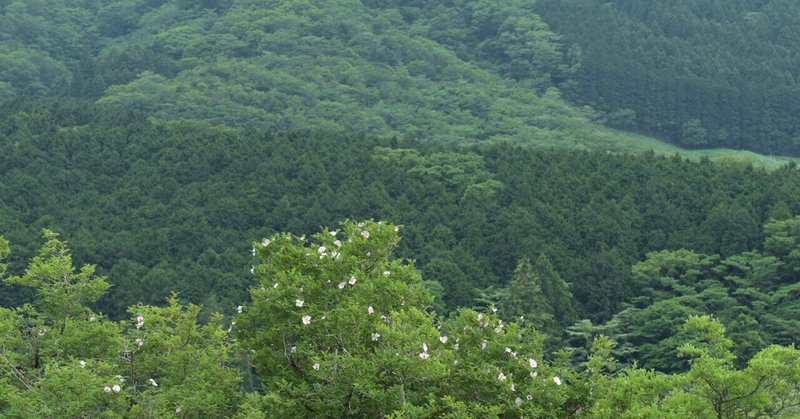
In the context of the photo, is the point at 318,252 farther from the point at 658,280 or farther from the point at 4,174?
the point at 4,174

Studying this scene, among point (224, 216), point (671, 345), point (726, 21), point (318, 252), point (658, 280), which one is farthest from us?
point (726, 21)

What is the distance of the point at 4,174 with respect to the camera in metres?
76.3

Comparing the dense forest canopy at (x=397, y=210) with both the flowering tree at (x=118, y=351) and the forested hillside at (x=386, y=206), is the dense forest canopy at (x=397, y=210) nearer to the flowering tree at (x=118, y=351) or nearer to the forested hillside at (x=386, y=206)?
the flowering tree at (x=118, y=351)

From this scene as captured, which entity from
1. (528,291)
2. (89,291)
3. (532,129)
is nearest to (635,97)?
(532,129)

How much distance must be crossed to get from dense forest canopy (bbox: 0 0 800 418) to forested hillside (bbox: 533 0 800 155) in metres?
0.26

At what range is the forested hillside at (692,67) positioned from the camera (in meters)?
110

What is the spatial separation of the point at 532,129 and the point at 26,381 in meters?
81.6

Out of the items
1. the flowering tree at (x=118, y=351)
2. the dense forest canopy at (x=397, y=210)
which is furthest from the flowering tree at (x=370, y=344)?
the flowering tree at (x=118, y=351)

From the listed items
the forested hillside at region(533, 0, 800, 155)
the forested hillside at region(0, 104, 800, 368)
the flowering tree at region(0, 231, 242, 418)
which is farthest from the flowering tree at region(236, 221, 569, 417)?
the forested hillside at region(533, 0, 800, 155)

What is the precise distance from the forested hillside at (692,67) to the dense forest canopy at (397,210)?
0.26 meters

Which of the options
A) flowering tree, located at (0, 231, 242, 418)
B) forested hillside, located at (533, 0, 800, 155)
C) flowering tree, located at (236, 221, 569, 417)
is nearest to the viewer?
flowering tree, located at (236, 221, 569, 417)

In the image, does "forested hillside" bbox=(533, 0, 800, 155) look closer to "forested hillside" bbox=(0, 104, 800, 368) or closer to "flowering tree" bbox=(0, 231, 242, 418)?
"forested hillside" bbox=(0, 104, 800, 368)

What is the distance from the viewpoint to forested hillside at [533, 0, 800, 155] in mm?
109688

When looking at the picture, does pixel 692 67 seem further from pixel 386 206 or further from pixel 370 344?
pixel 370 344
